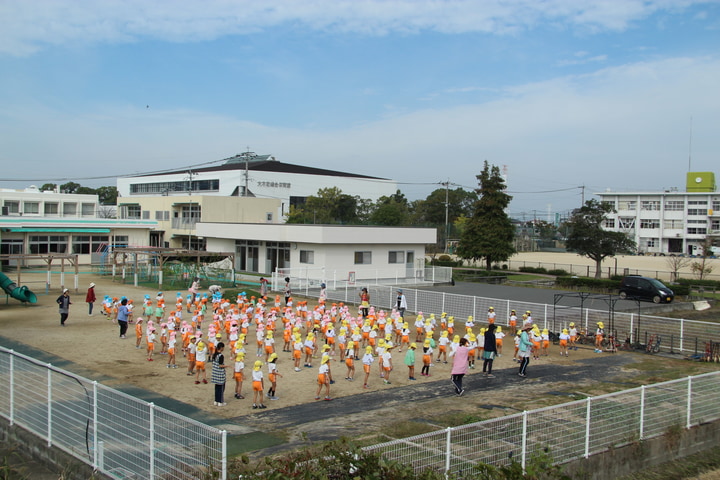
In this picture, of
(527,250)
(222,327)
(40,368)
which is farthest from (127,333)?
(527,250)

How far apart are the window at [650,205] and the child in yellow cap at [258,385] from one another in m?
88.9

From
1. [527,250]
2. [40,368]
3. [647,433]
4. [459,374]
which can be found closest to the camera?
[40,368]

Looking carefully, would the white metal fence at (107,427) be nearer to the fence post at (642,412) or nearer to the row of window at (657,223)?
the fence post at (642,412)

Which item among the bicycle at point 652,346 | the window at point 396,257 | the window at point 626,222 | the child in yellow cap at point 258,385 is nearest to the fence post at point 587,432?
the child in yellow cap at point 258,385

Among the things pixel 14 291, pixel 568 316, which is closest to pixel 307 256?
pixel 14 291

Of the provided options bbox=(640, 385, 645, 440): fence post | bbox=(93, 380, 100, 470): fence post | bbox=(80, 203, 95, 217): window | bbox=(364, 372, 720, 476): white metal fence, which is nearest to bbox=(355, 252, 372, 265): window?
bbox=(364, 372, 720, 476): white metal fence

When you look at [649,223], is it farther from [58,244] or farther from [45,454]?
[45,454]

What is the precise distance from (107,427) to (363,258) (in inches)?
1130

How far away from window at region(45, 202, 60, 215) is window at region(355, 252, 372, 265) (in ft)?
120

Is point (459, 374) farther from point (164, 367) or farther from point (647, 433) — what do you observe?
point (164, 367)

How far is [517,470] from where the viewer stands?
6562 millimetres

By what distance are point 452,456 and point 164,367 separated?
9.98 meters

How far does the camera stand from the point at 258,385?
38.4ft

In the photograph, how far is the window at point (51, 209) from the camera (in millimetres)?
55822
